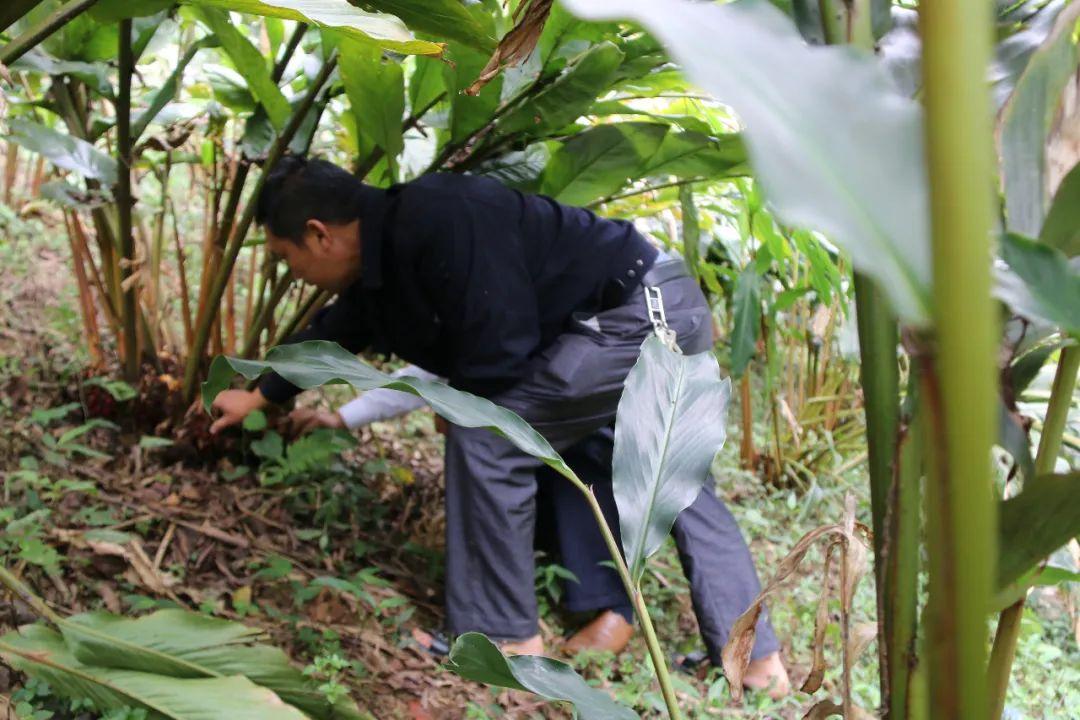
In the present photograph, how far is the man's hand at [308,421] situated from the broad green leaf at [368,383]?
3.63 ft

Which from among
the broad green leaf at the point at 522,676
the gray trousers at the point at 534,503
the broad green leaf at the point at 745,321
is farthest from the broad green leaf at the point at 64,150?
the broad green leaf at the point at 745,321

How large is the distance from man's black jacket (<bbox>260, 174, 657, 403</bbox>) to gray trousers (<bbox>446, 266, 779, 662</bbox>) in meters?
0.07

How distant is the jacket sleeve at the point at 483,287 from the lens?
60.8 inches

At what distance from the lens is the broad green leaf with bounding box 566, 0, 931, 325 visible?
0.29 metres

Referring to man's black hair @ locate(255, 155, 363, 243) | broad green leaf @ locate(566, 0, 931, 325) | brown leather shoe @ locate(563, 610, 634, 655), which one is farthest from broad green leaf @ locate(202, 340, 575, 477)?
brown leather shoe @ locate(563, 610, 634, 655)

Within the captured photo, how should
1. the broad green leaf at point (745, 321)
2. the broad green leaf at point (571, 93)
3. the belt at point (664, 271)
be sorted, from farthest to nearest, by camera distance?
1. the broad green leaf at point (745, 321)
2. the belt at point (664, 271)
3. the broad green leaf at point (571, 93)

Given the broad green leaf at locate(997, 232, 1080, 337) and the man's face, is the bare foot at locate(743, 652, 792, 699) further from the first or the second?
the broad green leaf at locate(997, 232, 1080, 337)

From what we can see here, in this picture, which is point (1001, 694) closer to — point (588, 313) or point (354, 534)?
point (588, 313)

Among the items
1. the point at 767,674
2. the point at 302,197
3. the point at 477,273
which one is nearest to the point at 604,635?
the point at 767,674

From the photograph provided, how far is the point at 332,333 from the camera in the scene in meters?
1.81

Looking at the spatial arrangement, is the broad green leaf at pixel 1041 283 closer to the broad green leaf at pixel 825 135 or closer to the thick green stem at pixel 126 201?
the broad green leaf at pixel 825 135

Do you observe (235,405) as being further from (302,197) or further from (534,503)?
(534,503)

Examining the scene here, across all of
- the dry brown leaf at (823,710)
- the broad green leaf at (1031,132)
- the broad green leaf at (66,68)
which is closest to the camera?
the broad green leaf at (1031,132)

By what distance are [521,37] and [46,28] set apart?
58 centimetres
